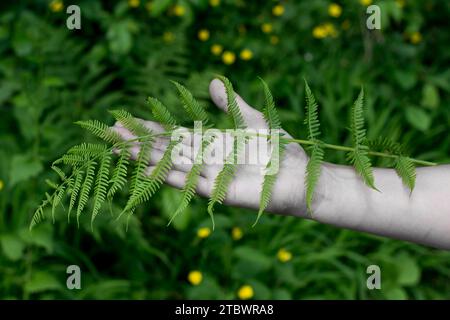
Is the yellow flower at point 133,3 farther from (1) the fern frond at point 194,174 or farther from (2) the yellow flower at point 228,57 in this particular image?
(1) the fern frond at point 194,174

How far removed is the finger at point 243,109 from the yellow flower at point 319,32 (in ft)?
5.91

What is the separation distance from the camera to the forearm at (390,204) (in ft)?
4.69

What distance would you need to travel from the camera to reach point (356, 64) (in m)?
3.10

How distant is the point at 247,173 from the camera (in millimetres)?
1384

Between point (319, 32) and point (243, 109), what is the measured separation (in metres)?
1.83

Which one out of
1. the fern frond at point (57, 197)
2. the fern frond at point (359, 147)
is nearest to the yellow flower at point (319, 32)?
the fern frond at point (359, 147)

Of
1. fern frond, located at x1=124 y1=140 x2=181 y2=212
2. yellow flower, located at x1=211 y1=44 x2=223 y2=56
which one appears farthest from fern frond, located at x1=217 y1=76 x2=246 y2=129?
yellow flower, located at x1=211 y1=44 x2=223 y2=56

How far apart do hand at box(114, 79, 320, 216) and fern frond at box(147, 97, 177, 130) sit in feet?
0.15

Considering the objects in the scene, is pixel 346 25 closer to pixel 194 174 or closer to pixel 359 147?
pixel 359 147

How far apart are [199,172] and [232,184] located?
11cm

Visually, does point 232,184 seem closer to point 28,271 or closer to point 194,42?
point 28,271

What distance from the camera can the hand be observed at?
134 centimetres

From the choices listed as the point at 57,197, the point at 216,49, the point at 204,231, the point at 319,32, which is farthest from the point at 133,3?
the point at 57,197

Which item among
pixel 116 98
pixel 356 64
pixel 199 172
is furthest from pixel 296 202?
pixel 356 64
